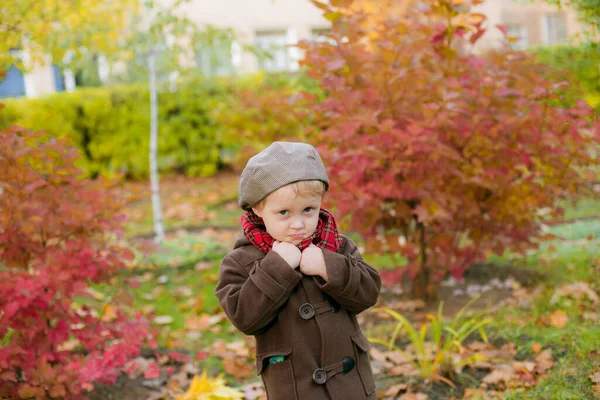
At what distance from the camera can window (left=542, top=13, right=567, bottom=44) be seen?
19594 mm

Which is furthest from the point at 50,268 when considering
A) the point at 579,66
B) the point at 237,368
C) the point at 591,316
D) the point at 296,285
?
the point at 579,66

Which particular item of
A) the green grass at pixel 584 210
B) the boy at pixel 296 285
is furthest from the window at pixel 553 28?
the boy at pixel 296 285

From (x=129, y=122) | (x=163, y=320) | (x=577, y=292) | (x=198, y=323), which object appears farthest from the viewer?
(x=129, y=122)

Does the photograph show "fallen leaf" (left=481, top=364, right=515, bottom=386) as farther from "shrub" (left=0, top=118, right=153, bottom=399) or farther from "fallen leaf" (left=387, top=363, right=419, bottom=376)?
"shrub" (left=0, top=118, right=153, bottom=399)

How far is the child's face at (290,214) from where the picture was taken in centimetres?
191

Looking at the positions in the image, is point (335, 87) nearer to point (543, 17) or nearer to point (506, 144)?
point (506, 144)

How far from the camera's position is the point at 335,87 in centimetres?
388

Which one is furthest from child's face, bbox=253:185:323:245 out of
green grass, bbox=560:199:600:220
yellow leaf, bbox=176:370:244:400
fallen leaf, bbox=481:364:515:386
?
green grass, bbox=560:199:600:220

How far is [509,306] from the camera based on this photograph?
4.23m

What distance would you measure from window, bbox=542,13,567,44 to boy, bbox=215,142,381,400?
1998cm

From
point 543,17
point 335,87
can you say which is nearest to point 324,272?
point 335,87

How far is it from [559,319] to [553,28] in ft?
60.6

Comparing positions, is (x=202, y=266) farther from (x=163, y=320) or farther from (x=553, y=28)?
(x=553, y=28)

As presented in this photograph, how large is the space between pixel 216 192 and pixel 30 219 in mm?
7643
